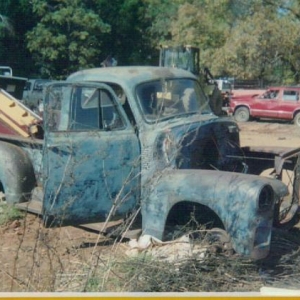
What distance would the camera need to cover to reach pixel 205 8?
2895cm

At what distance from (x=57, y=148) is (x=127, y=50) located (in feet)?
65.5

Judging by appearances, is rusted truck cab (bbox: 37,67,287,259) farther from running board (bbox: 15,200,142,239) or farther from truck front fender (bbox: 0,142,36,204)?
truck front fender (bbox: 0,142,36,204)

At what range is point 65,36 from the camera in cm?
2203

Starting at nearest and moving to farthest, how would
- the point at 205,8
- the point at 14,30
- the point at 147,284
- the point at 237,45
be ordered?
1. the point at 147,284
2. the point at 14,30
3. the point at 237,45
4. the point at 205,8

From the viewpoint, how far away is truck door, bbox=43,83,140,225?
5410 mm

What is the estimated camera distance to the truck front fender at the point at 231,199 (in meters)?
4.90

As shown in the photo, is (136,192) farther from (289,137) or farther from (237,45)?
(237,45)

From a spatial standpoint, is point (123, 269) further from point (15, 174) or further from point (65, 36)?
point (65, 36)

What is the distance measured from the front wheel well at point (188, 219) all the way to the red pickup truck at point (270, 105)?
54.2ft

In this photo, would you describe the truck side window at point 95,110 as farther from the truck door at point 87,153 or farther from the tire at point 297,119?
the tire at point 297,119

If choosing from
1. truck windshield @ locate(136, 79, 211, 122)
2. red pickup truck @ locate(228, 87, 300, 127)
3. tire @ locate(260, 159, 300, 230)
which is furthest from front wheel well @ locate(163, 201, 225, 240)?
red pickup truck @ locate(228, 87, 300, 127)

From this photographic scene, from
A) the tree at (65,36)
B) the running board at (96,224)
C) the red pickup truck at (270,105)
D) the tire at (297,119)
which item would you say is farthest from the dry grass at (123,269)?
the red pickup truck at (270,105)

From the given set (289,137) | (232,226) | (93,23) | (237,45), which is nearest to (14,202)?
(232,226)

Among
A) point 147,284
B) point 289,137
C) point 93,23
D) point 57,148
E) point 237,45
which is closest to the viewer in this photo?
point 147,284
